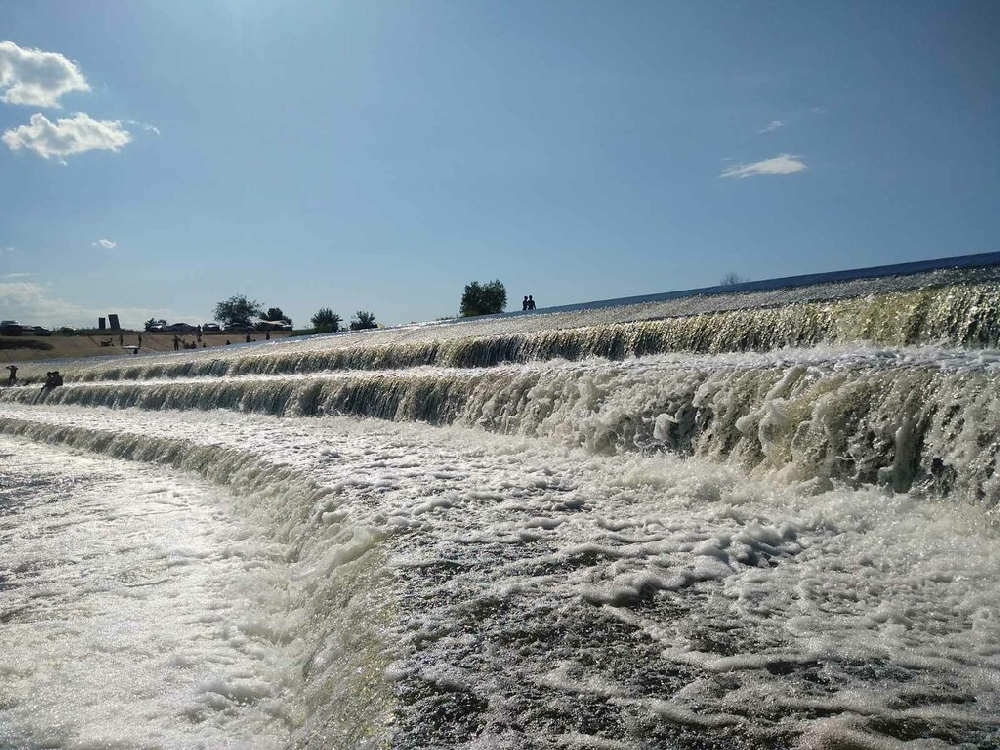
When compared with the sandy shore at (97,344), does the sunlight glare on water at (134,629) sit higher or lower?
lower

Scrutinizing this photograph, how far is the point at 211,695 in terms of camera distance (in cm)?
292

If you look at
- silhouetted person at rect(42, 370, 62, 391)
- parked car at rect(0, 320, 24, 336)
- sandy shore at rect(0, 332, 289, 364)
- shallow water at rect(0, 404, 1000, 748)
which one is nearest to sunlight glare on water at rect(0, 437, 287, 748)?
shallow water at rect(0, 404, 1000, 748)

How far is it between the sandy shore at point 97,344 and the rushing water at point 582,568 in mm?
34380

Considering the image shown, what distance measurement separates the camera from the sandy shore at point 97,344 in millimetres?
39344

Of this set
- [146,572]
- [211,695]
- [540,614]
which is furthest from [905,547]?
[146,572]

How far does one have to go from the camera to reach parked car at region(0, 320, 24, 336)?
150 ft

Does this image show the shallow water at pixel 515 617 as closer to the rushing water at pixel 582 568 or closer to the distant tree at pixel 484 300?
the rushing water at pixel 582 568

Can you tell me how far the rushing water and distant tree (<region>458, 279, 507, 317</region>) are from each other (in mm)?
33152

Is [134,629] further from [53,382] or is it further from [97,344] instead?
[97,344]

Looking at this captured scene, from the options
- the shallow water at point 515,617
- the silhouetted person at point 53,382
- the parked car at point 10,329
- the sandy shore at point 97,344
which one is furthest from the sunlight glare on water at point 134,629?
the parked car at point 10,329

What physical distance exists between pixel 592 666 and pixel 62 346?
50.4 metres

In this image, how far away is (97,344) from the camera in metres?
45.0

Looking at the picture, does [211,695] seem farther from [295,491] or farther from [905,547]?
[905,547]

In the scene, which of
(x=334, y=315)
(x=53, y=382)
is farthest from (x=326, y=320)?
(x=53, y=382)
